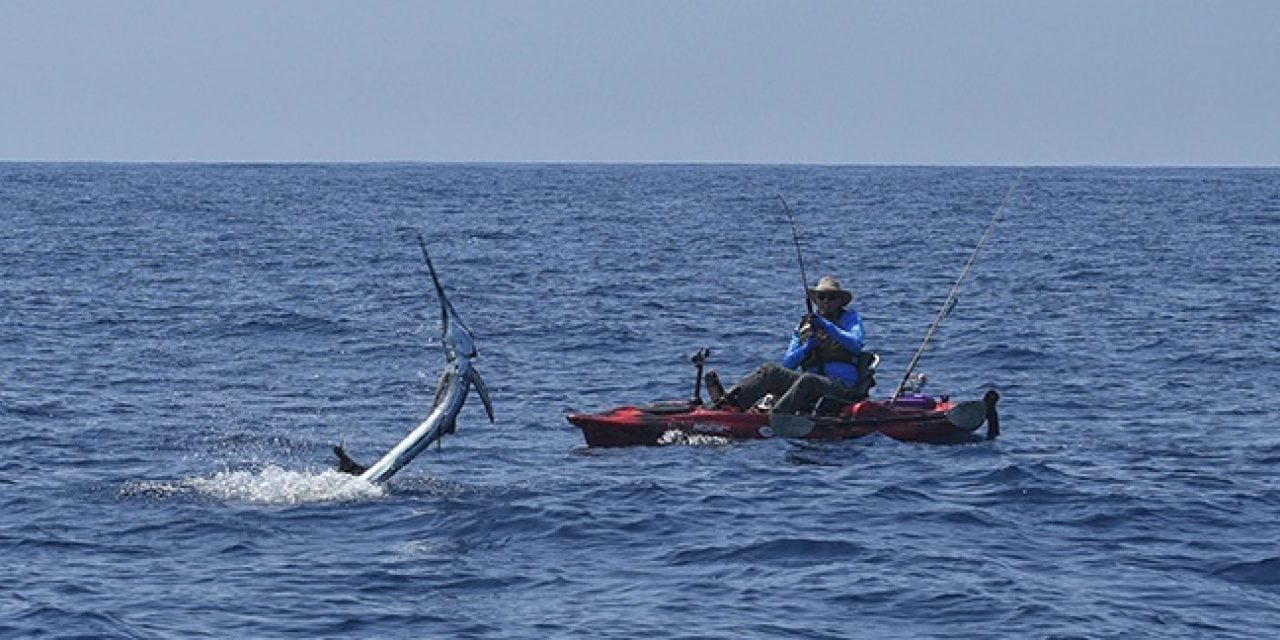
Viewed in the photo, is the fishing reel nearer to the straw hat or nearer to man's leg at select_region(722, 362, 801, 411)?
the straw hat

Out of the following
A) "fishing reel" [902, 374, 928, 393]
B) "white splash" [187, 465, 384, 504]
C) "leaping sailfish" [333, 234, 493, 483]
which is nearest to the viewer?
"leaping sailfish" [333, 234, 493, 483]

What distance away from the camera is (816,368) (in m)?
20.5

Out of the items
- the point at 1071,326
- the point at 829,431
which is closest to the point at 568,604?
the point at 829,431

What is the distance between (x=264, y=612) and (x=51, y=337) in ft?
55.9

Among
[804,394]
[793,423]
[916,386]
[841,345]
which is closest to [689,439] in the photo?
[793,423]

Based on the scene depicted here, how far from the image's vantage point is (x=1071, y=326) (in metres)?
31.5

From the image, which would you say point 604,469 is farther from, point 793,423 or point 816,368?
point 816,368

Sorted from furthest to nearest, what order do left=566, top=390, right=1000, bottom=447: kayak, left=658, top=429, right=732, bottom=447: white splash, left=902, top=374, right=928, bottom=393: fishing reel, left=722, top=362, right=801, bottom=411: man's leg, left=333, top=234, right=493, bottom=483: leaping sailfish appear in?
left=902, top=374, right=928, bottom=393: fishing reel → left=722, top=362, right=801, bottom=411: man's leg → left=658, top=429, right=732, bottom=447: white splash → left=566, top=390, right=1000, bottom=447: kayak → left=333, top=234, right=493, bottom=483: leaping sailfish

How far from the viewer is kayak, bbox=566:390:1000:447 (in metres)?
19.4

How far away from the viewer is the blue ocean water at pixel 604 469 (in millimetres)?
12773

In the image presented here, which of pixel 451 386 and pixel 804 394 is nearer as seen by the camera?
pixel 451 386

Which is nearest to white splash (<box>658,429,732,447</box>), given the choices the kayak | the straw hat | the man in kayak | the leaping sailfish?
the kayak

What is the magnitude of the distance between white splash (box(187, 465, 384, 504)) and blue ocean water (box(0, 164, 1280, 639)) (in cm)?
5

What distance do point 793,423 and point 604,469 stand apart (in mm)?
2207
